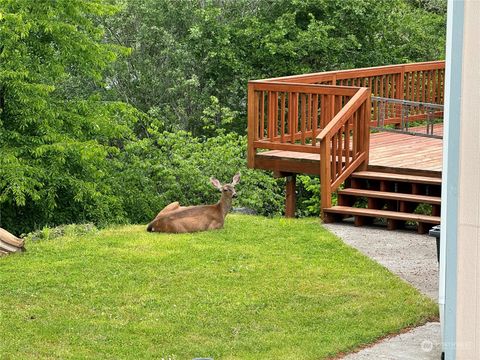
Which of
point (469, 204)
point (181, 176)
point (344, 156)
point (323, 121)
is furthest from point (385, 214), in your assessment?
point (181, 176)

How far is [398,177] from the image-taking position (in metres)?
14.2

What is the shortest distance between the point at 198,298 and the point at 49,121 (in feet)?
27.7

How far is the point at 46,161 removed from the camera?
17.6 meters

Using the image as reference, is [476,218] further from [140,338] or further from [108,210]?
[108,210]

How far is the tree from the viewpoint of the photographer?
16844 millimetres

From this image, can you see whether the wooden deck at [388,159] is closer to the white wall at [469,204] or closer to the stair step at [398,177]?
the stair step at [398,177]

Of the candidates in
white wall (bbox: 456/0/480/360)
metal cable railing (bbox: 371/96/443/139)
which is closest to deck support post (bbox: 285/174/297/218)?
metal cable railing (bbox: 371/96/443/139)

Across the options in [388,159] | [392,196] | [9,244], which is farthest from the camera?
[388,159]

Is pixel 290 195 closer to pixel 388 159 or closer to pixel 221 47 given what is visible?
pixel 388 159

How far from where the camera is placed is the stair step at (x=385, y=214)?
43.1 ft

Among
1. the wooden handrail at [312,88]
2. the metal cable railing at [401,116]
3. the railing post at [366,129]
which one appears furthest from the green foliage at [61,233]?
the metal cable railing at [401,116]

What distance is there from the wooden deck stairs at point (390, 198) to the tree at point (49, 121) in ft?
15.0

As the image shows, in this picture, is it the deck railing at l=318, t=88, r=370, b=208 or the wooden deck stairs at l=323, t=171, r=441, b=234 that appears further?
the deck railing at l=318, t=88, r=370, b=208

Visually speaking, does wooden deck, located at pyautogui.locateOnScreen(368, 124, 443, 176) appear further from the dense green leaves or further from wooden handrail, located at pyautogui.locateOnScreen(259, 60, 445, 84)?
the dense green leaves
